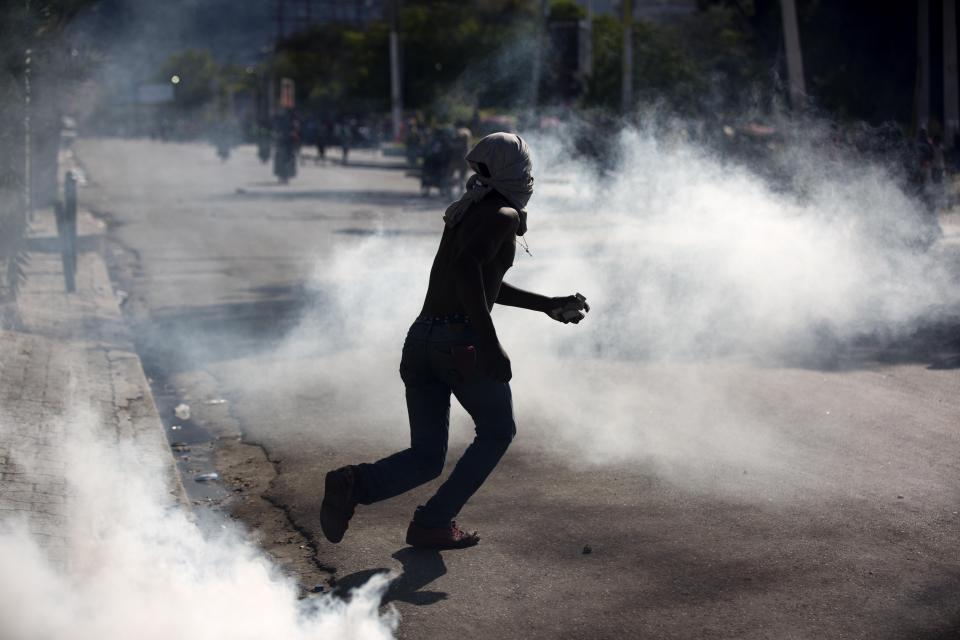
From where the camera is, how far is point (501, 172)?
157 inches

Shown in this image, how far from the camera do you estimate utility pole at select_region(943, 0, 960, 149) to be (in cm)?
2834

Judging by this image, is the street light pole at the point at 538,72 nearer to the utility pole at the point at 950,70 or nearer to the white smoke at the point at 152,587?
the utility pole at the point at 950,70

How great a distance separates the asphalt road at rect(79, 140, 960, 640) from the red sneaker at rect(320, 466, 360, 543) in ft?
0.63

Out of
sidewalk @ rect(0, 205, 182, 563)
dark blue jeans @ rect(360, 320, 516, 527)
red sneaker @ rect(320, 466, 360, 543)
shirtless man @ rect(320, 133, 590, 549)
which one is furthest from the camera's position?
sidewalk @ rect(0, 205, 182, 563)

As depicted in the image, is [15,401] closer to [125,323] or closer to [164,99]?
[125,323]

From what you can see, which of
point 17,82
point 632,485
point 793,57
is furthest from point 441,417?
point 793,57

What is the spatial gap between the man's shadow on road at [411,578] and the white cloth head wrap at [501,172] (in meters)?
1.23

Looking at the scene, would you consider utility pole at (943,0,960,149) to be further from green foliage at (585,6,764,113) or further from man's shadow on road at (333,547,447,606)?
man's shadow on road at (333,547,447,606)

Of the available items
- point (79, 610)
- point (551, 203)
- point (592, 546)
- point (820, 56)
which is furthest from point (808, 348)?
point (820, 56)

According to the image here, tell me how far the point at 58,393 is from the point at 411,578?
3447 millimetres

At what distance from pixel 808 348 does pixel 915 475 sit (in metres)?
3.15

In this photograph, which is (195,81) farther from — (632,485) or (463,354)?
(463,354)

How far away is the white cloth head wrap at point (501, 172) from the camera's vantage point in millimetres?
3982

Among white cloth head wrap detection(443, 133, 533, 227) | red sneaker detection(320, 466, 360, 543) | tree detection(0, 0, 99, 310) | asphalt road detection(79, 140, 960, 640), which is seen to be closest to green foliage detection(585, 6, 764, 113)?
tree detection(0, 0, 99, 310)
